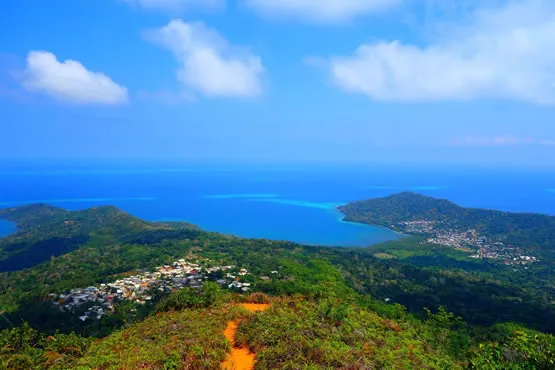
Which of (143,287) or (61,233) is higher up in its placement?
(143,287)

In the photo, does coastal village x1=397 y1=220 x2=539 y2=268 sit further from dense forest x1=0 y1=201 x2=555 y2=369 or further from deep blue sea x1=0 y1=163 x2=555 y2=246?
Answer: deep blue sea x1=0 y1=163 x2=555 y2=246

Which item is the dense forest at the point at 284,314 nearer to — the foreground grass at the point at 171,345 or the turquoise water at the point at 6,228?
the foreground grass at the point at 171,345

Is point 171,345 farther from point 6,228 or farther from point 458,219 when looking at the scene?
point 6,228

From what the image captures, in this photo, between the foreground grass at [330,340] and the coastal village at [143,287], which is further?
the coastal village at [143,287]

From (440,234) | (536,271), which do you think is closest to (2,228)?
(440,234)

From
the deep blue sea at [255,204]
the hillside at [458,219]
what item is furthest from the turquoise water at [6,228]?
the hillside at [458,219]

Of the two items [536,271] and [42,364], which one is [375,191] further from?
[42,364]

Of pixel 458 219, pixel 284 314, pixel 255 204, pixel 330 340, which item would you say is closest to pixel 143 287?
pixel 284 314
